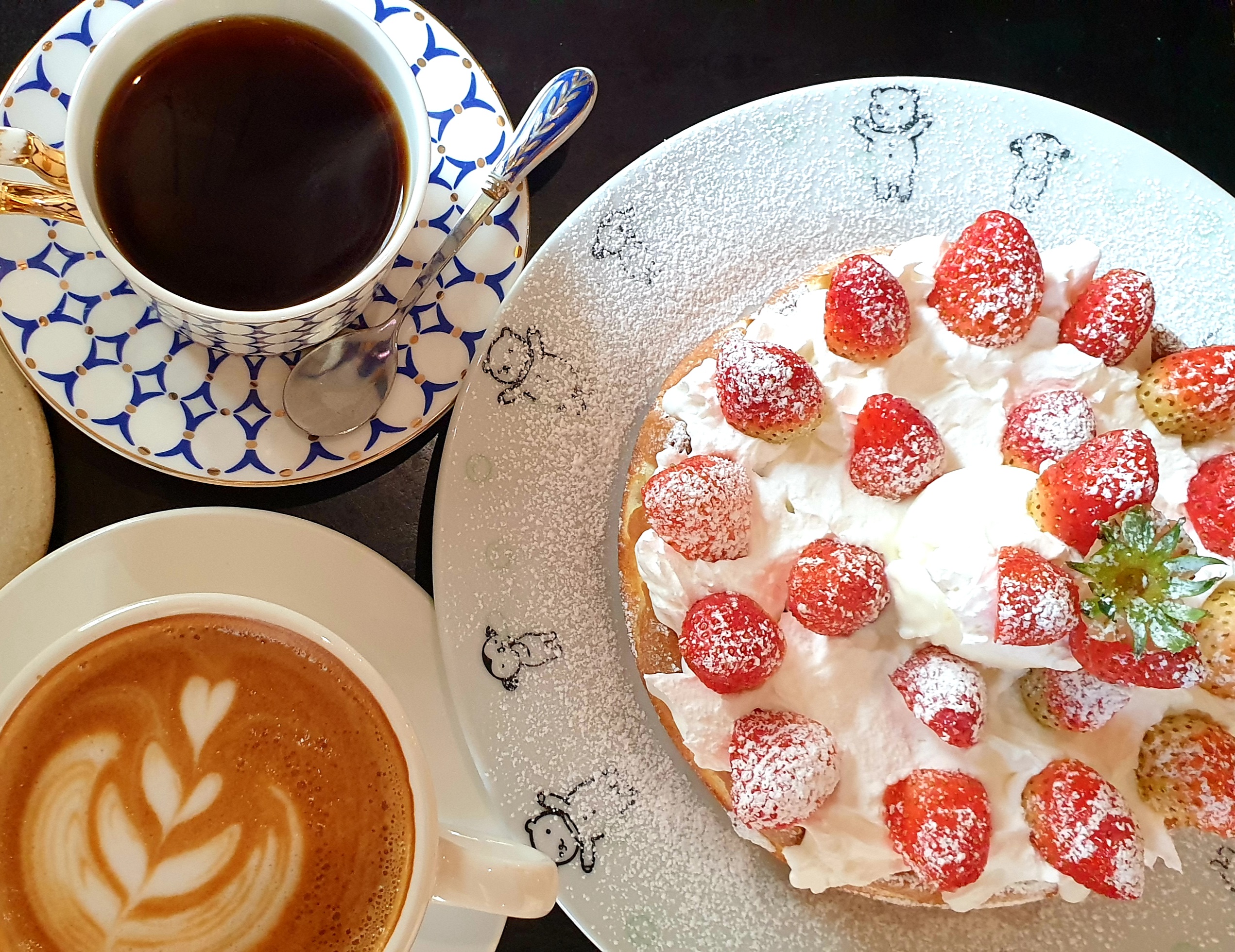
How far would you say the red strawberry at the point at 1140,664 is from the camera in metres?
1.04

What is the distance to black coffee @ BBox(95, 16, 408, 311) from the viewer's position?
1.13 m

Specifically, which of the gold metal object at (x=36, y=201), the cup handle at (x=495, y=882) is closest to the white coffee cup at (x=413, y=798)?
the cup handle at (x=495, y=882)

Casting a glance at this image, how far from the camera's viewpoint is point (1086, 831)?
3.61 feet

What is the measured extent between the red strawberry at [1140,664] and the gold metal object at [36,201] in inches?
45.4

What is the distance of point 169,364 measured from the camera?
4.13 ft

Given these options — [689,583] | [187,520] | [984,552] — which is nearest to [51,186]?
[187,520]

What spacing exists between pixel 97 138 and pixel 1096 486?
1.12 meters

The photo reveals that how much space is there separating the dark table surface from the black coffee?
29cm

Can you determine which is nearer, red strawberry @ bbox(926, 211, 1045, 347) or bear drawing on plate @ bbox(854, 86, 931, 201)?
red strawberry @ bbox(926, 211, 1045, 347)

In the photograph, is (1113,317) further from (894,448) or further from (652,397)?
(652,397)

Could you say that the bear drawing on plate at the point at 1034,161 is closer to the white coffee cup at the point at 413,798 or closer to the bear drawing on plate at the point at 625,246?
the bear drawing on plate at the point at 625,246

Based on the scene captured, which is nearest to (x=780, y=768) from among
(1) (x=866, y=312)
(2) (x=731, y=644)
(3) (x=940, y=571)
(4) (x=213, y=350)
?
(2) (x=731, y=644)

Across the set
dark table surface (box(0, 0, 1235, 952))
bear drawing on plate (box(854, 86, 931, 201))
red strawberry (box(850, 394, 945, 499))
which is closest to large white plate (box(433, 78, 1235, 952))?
bear drawing on plate (box(854, 86, 931, 201))

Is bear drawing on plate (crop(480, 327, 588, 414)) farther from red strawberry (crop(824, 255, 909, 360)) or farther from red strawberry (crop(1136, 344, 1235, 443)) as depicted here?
red strawberry (crop(1136, 344, 1235, 443))
